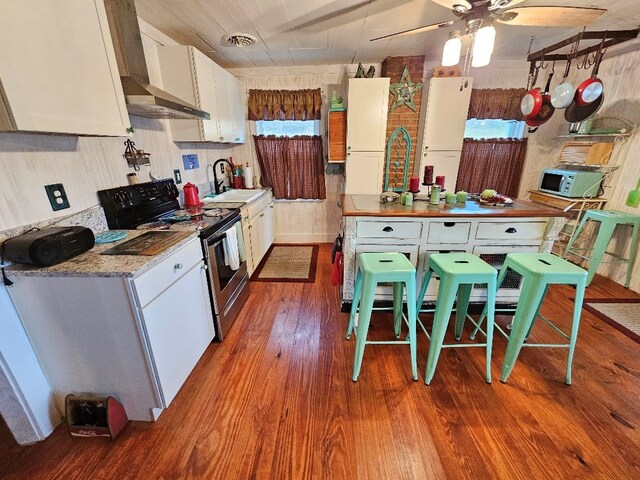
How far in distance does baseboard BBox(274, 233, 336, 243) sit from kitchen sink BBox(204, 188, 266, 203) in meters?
0.94

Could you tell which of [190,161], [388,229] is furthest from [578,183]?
[190,161]

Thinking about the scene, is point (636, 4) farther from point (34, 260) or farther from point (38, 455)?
point (38, 455)

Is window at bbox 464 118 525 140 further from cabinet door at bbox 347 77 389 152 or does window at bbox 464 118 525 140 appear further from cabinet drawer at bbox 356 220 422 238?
cabinet drawer at bbox 356 220 422 238

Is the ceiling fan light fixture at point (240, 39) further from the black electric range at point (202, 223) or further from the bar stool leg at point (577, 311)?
the bar stool leg at point (577, 311)

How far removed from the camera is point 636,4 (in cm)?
189

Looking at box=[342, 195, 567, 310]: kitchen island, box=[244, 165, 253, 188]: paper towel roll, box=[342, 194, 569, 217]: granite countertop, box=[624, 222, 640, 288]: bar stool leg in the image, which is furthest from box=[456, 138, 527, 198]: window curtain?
box=[244, 165, 253, 188]: paper towel roll

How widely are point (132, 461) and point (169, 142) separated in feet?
7.67

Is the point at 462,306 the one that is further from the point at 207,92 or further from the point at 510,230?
the point at 207,92

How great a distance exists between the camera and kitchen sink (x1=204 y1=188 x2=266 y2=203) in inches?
110

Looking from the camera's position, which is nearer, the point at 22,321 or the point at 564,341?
the point at 22,321

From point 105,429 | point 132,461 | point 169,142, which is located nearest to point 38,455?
point 105,429

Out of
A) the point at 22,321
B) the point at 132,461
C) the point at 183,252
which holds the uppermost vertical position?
the point at 183,252

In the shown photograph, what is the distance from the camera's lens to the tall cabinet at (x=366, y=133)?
3.04m

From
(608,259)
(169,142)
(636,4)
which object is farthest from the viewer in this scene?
(608,259)
